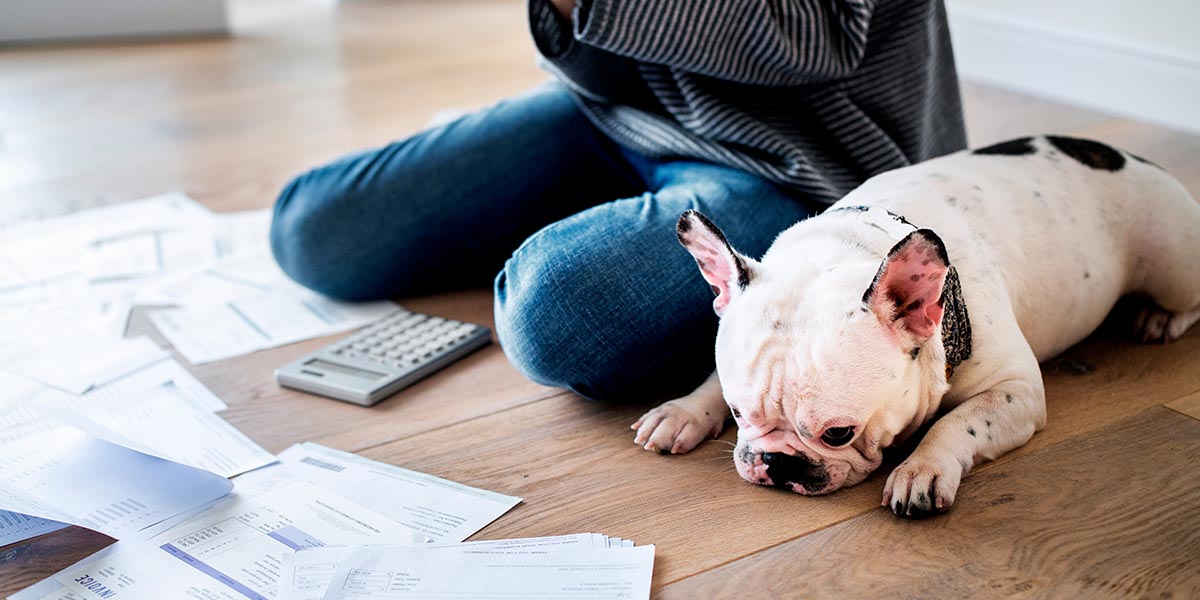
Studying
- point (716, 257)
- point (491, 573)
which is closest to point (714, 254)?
point (716, 257)

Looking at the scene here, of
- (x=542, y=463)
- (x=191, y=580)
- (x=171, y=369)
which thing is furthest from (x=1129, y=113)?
(x=191, y=580)

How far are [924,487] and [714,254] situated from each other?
1.09ft

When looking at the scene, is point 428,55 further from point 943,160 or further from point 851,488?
point 851,488

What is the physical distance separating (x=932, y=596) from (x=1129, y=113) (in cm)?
216

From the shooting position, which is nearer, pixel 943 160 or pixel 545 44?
pixel 943 160

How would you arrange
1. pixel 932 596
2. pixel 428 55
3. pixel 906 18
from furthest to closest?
1. pixel 428 55
2. pixel 906 18
3. pixel 932 596

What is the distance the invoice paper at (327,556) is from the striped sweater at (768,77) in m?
0.64

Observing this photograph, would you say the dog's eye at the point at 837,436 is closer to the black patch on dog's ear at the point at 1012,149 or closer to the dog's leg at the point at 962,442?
the dog's leg at the point at 962,442

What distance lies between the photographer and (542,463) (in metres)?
1.39

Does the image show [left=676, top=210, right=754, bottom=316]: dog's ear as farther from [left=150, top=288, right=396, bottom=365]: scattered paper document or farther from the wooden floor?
[left=150, top=288, right=396, bottom=365]: scattered paper document

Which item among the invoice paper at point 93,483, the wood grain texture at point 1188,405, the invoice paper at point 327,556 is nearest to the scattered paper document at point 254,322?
the invoice paper at point 93,483

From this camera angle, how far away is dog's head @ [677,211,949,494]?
1.11 metres

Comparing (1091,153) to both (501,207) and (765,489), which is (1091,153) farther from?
(501,207)

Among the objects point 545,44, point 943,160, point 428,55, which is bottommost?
point 428,55
